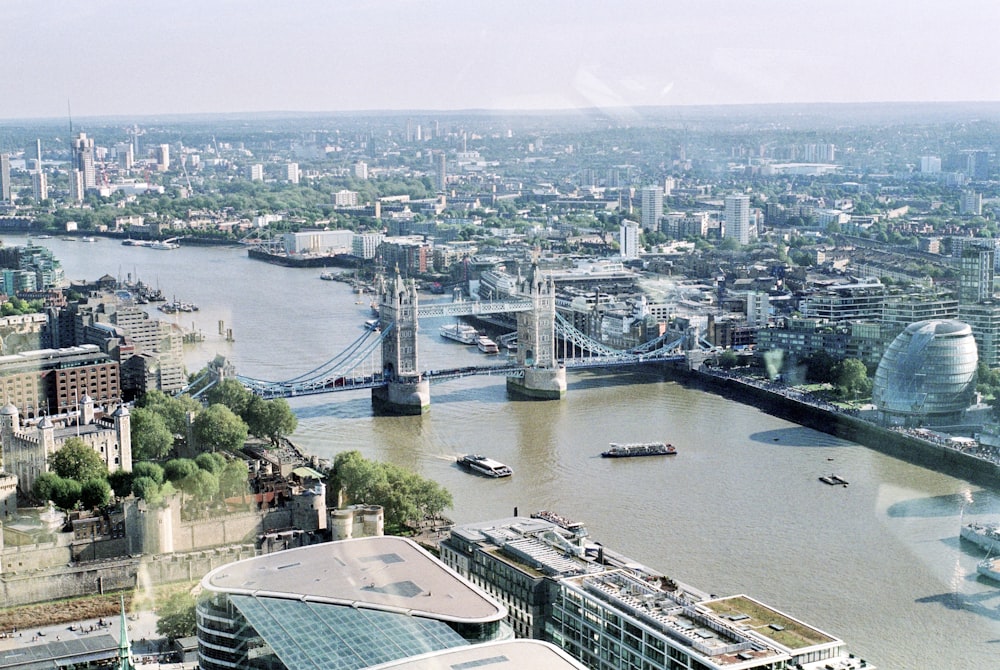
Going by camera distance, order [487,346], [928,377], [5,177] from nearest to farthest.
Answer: [928,377], [487,346], [5,177]

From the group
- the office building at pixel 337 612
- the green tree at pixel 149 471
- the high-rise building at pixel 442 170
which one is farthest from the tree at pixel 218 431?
the high-rise building at pixel 442 170

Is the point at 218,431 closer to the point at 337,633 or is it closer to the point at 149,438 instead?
the point at 149,438

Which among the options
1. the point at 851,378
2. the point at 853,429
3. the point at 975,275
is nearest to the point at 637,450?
the point at 853,429

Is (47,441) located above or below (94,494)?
above

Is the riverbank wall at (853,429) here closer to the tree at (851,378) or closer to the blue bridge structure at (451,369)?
the tree at (851,378)

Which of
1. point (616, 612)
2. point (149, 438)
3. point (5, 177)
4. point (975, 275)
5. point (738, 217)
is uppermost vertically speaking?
point (5, 177)

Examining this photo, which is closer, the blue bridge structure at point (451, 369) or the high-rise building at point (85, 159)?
the blue bridge structure at point (451, 369)
